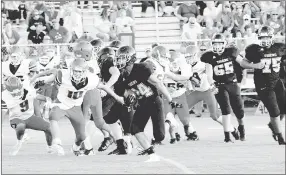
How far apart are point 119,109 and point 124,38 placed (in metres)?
7.80

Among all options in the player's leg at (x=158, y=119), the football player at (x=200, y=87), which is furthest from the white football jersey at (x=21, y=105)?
the football player at (x=200, y=87)

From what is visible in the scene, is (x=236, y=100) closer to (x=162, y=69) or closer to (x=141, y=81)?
(x=162, y=69)

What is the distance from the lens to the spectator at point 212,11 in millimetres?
21312

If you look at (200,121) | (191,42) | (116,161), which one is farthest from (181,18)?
(116,161)

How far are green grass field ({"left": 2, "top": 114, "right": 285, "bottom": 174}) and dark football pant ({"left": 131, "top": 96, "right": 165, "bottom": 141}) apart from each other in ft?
1.24

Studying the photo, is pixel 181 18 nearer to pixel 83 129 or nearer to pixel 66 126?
pixel 66 126

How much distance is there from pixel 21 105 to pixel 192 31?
908cm

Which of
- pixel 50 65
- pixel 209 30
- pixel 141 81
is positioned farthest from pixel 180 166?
pixel 209 30

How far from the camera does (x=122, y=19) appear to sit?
21.0 m

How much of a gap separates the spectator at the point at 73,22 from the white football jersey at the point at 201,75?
20.2 ft

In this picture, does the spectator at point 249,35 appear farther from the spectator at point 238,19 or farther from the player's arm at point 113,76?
the player's arm at point 113,76

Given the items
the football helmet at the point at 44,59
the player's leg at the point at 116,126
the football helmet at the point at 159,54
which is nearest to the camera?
the player's leg at the point at 116,126

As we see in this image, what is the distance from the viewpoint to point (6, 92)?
12.6 metres

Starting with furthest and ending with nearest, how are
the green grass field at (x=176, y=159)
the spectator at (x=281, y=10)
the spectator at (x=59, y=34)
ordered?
the spectator at (x=281, y=10)
the spectator at (x=59, y=34)
the green grass field at (x=176, y=159)
